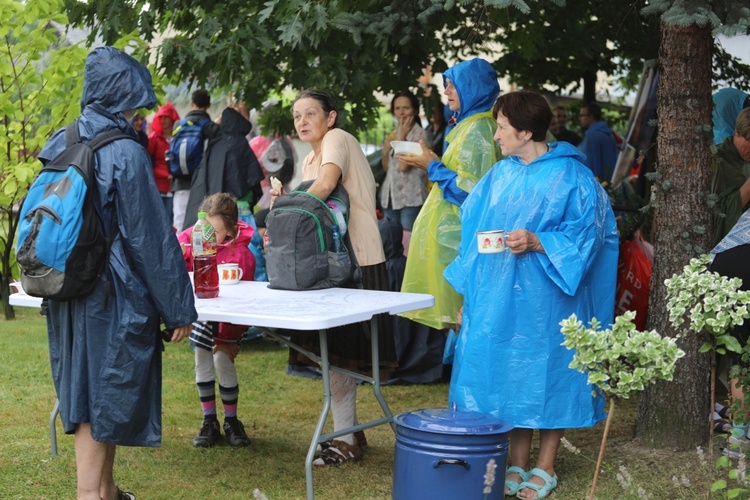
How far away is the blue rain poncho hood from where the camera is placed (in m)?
4.71

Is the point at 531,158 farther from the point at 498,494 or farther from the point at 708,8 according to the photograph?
the point at 498,494

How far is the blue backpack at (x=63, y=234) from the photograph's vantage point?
10.3 feet

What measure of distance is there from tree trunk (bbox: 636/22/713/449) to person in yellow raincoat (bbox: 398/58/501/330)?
2.67 feet

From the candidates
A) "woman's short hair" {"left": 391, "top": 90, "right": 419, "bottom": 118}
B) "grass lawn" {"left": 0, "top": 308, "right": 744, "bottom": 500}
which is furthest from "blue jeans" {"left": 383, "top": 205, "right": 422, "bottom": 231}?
Answer: "grass lawn" {"left": 0, "top": 308, "right": 744, "bottom": 500}

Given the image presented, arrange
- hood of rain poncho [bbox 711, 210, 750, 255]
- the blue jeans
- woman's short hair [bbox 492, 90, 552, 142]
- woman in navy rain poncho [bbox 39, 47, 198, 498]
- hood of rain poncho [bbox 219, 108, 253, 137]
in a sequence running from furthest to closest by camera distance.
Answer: hood of rain poncho [bbox 219, 108, 253, 137] < the blue jeans < hood of rain poncho [bbox 711, 210, 750, 255] < woman's short hair [bbox 492, 90, 552, 142] < woman in navy rain poncho [bbox 39, 47, 198, 498]

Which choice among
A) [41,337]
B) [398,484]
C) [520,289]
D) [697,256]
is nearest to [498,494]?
[398,484]

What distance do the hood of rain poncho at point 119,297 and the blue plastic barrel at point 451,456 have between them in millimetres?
994

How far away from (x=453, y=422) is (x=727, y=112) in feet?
10.9

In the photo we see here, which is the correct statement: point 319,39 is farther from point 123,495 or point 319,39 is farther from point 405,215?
point 123,495

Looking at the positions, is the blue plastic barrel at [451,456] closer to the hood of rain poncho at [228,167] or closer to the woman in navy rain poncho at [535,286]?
the woman in navy rain poncho at [535,286]

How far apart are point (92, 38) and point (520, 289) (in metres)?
4.02

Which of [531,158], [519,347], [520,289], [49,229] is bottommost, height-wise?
[519,347]

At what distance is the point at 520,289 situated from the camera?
391 cm

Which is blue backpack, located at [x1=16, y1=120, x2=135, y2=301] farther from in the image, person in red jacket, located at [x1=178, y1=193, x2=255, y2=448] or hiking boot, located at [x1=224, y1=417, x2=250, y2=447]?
hiking boot, located at [x1=224, y1=417, x2=250, y2=447]
